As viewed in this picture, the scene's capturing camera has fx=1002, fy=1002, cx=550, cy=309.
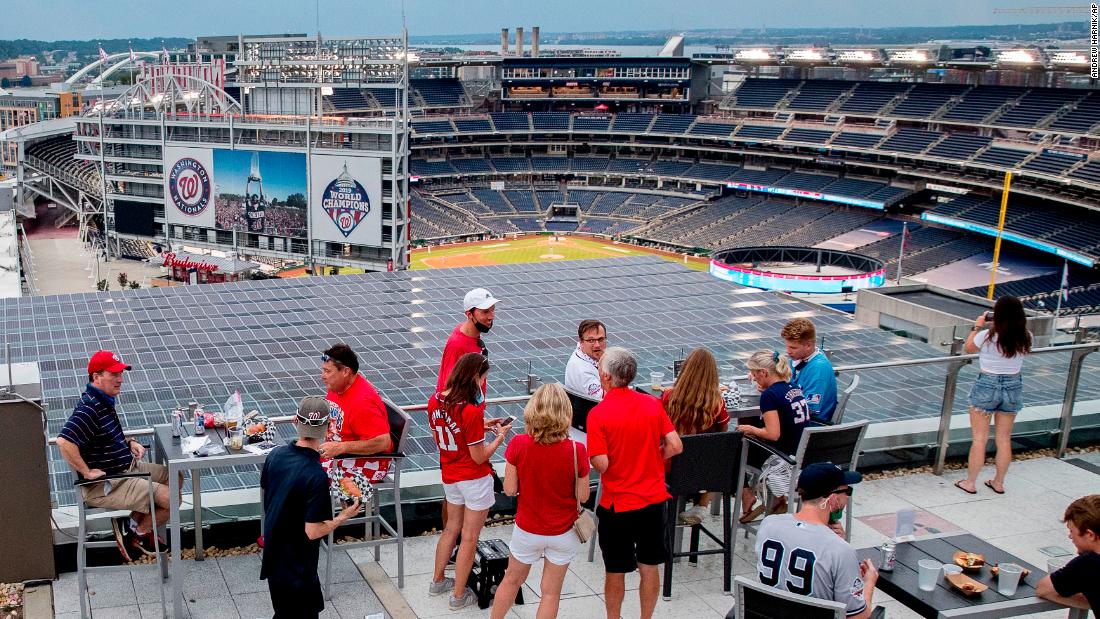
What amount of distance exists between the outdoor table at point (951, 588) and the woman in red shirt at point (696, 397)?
1.46 meters

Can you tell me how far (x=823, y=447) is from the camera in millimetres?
7465

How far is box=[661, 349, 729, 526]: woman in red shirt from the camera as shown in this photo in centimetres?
719

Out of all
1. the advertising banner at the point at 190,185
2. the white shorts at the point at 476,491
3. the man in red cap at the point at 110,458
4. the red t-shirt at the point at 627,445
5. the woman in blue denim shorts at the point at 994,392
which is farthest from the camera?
the advertising banner at the point at 190,185

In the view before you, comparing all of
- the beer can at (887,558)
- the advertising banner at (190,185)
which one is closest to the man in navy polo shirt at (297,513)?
the beer can at (887,558)

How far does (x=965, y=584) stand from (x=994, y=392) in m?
3.81

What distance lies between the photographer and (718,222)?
247 ft

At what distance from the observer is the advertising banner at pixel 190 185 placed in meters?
51.9

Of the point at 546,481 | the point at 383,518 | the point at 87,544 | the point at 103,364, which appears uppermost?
the point at 103,364

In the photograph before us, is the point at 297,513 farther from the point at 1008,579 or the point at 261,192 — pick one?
the point at 261,192

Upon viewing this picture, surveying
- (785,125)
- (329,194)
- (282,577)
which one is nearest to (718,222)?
(785,125)

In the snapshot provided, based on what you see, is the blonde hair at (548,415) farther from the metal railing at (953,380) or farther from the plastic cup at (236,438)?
the metal railing at (953,380)

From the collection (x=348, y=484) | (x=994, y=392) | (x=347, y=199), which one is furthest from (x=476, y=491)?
(x=347, y=199)

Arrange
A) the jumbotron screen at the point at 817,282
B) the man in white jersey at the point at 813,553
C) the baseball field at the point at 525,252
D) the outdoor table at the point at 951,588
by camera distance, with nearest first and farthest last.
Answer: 1. the man in white jersey at the point at 813,553
2. the outdoor table at the point at 951,588
3. the jumbotron screen at the point at 817,282
4. the baseball field at the point at 525,252

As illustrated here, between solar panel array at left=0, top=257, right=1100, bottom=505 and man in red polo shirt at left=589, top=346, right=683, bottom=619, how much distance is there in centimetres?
251
